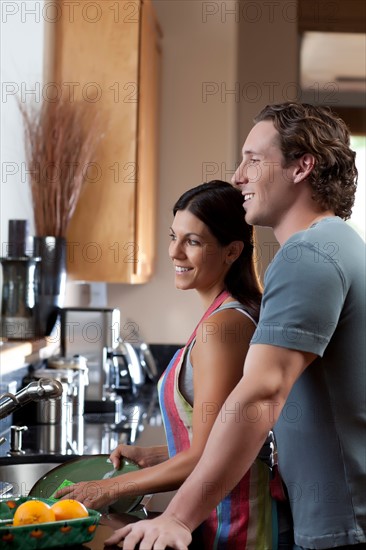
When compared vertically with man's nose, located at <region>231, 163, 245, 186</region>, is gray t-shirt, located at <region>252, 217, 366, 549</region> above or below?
below

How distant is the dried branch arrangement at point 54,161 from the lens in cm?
342

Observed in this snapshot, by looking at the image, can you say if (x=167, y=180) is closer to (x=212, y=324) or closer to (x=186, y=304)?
(x=186, y=304)

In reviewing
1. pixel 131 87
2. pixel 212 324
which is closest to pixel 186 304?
pixel 131 87

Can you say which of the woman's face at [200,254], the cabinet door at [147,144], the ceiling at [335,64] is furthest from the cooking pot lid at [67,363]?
the ceiling at [335,64]

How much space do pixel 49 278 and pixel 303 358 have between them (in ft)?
6.86

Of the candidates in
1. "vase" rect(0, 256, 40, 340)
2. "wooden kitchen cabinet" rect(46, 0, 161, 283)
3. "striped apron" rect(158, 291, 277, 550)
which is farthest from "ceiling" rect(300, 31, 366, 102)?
"striped apron" rect(158, 291, 277, 550)

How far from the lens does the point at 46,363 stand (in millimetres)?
3131

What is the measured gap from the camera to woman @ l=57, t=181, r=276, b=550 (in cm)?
149

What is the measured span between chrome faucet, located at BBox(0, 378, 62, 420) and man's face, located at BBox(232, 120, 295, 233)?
55 cm

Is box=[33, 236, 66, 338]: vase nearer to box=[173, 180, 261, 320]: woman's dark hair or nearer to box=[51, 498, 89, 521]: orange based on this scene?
box=[173, 180, 261, 320]: woman's dark hair

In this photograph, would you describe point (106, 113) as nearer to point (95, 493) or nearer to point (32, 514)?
point (95, 493)

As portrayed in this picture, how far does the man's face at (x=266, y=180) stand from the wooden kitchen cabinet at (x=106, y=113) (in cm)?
210

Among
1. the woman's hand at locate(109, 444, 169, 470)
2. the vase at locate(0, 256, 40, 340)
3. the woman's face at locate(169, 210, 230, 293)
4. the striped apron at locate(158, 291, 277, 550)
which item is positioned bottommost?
the striped apron at locate(158, 291, 277, 550)

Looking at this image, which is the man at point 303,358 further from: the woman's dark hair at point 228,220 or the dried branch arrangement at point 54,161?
the dried branch arrangement at point 54,161
